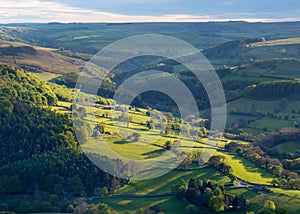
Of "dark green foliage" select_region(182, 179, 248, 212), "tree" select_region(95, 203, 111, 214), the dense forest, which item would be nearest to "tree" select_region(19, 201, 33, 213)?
the dense forest

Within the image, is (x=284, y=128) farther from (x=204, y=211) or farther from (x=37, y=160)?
(x=37, y=160)

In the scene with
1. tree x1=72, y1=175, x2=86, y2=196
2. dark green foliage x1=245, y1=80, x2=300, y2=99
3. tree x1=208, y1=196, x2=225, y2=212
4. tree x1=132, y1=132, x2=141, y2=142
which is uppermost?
dark green foliage x1=245, y1=80, x2=300, y2=99

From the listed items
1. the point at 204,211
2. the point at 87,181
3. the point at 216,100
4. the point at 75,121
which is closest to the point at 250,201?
the point at 204,211

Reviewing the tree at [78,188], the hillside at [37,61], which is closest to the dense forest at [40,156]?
the tree at [78,188]

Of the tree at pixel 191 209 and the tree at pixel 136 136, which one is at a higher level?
the tree at pixel 136 136

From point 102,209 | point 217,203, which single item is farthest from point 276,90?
point 102,209

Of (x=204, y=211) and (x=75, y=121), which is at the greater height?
(x=75, y=121)

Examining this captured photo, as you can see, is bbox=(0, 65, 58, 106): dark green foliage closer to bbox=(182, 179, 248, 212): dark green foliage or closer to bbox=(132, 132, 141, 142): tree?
bbox=(132, 132, 141, 142): tree

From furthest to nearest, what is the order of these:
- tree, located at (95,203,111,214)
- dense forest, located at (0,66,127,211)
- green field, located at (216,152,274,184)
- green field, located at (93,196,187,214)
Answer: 1. green field, located at (216,152,274,184)
2. dense forest, located at (0,66,127,211)
3. green field, located at (93,196,187,214)
4. tree, located at (95,203,111,214)

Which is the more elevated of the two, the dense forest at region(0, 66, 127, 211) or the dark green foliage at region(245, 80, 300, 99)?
the dark green foliage at region(245, 80, 300, 99)

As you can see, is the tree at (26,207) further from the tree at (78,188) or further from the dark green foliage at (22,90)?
the dark green foliage at (22,90)

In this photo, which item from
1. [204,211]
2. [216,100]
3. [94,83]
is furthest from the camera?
[94,83]
